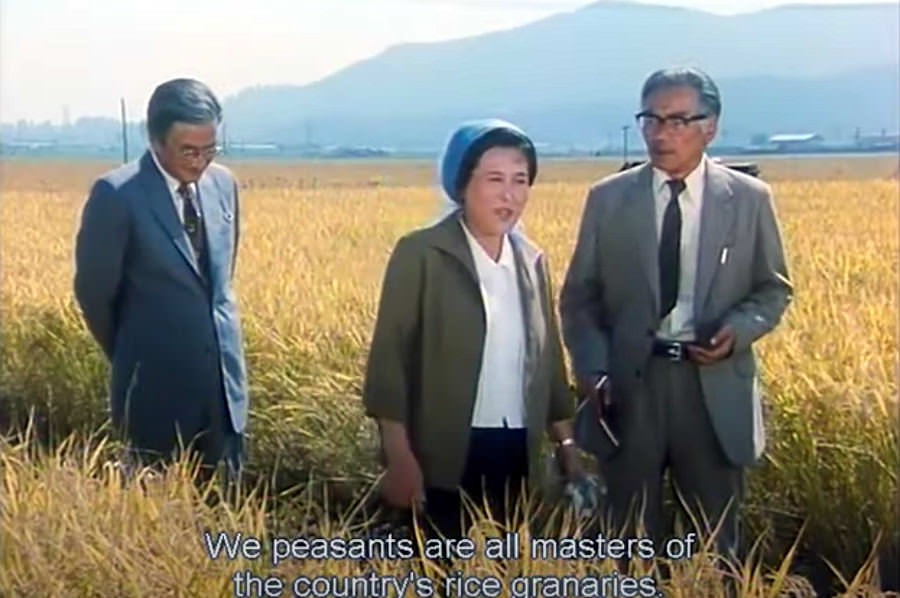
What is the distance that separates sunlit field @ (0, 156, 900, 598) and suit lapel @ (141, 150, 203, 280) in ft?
0.27

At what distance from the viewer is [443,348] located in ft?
7.32

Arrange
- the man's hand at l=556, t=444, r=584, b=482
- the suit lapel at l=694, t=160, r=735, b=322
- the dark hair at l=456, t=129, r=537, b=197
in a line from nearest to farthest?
the dark hair at l=456, t=129, r=537, b=197
the suit lapel at l=694, t=160, r=735, b=322
the man's hand at l=556, t=444, r=584, b=482

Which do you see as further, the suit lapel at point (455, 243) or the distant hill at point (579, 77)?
the distant hill at point (579, 77)

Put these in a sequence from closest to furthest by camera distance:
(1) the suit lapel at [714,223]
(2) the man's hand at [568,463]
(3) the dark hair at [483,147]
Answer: (3) the dark hair at [483,147] < (1) the suit lapel at [714,223] < (2) the man's hand at [568,463]

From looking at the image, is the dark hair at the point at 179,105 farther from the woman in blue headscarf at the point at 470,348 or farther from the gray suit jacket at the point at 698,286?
the gray suit jacket at the point at 698,286

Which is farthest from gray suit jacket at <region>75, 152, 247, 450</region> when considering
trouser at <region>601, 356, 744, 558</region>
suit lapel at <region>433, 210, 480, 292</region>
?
trouser at <region>601, 356, 744, 558</region>

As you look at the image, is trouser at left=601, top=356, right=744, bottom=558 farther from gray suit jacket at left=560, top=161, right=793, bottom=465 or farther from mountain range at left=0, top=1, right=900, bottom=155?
mountain range at left=0, top=1, right=900, bottom=155

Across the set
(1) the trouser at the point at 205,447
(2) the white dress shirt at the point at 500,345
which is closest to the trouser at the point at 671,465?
(2) the white dress shirt at the point at 500,345

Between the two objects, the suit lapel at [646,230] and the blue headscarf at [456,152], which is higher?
the blue headscarf at [456,152]

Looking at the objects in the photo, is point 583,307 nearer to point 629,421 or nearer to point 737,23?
point 629,421

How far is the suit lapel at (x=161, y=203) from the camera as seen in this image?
2330mm

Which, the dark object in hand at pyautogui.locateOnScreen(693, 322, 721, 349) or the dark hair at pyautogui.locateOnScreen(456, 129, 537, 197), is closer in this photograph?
the dark hair at pyautogui.locateOnScreen(456, 129, 537, 197)

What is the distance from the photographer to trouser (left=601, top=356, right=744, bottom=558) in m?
2.34

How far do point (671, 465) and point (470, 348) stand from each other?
1.47 ft
